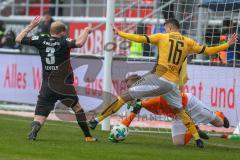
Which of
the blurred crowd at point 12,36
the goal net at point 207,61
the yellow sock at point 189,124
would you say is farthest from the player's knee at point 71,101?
→ the blurred crowd at point 12,36

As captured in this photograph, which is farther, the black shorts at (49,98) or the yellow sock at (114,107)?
the yellow sock at (114,107)

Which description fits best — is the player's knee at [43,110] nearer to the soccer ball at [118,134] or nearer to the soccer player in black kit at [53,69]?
the soccer player in black kit at [53,69]

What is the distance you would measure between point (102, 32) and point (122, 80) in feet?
27.9

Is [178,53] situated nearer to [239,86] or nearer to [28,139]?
[28,139]

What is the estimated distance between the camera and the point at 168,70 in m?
13.9

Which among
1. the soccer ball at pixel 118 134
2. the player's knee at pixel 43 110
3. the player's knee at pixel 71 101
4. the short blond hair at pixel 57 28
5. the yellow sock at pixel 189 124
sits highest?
the short blond hair at pixel 57 28

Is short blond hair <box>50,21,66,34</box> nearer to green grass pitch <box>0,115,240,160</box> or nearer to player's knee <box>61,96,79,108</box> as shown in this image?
player's knee <box>61,96,79,108</box>

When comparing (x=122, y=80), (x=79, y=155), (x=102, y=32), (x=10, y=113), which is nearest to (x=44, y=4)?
(x=102, y=32)

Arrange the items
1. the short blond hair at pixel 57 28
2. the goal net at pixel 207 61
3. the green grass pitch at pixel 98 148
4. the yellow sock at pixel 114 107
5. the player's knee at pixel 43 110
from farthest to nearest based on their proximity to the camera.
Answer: the goal net at pixel 207 61 → the yellow sock at pixel 114 107 → the player's knee at pixel 43 110 → the short blond hair at pixel 57 28 → the green grass pitch at pixel 98 148

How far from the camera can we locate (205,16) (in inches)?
741

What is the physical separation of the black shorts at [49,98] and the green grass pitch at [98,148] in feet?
1.60

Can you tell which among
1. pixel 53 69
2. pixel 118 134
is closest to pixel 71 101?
pixel 53 69

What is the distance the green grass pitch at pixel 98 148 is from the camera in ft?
38.4

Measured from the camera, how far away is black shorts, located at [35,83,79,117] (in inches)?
549
